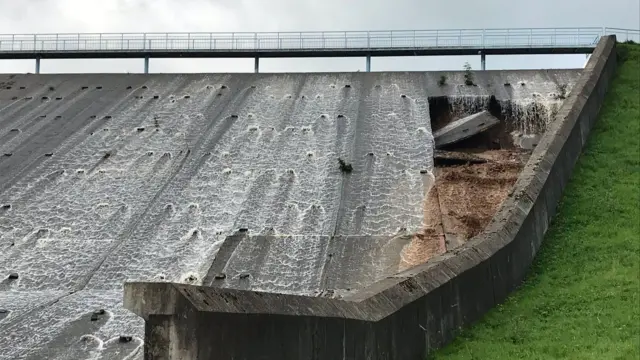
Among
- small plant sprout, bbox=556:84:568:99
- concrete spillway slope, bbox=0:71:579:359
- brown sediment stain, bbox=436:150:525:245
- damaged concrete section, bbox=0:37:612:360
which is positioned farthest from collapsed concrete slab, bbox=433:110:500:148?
small plant sprout, bbox=556:84:568:99

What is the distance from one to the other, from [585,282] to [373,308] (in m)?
3.93

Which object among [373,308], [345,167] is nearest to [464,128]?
[345,167]

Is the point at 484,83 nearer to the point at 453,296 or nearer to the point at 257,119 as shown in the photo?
the point at 257,119

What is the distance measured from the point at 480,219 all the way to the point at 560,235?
1.67 metres

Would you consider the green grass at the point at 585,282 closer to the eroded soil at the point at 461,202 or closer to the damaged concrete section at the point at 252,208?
the damaged concrete section at the point at 252,208

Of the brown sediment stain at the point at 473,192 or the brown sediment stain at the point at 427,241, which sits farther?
the brown sediment stain at the point at 473,192

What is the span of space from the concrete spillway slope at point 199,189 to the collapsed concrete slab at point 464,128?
1.14 feet

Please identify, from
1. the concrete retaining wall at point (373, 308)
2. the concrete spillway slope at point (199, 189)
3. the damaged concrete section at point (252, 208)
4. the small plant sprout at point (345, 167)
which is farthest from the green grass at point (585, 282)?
the small plant sprout at point (345, 167)

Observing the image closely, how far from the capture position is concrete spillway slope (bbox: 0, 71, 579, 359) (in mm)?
10602

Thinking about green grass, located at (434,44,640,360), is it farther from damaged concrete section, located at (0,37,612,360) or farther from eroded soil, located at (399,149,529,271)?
eroded soil, located at (399,149,529,271)

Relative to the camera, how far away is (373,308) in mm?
6258

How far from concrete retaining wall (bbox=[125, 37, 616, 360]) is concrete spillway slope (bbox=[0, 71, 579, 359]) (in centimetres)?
221

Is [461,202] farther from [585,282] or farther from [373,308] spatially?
[373,308]

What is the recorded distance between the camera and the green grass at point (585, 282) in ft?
22.7
